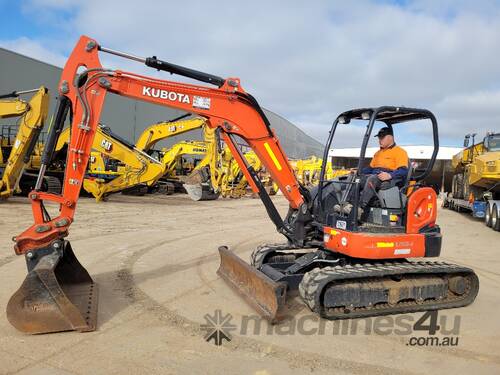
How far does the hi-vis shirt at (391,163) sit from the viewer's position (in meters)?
5.78

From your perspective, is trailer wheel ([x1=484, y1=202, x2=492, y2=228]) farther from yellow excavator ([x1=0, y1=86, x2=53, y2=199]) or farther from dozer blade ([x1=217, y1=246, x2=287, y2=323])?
yellow excavator ([x1=0, y1=86, x2=53, y2=199])


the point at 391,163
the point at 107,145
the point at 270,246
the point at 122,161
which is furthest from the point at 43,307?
the point at 122,161

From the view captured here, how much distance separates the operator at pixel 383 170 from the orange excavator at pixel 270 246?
0.13 meters

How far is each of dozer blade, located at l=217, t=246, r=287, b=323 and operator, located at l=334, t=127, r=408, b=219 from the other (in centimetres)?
135

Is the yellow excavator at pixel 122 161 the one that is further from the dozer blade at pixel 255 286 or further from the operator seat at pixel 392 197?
the operator seat at pixel 392 197

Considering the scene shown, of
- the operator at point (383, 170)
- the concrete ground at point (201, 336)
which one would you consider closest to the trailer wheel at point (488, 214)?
→ the concrete ground at point (201, 336)

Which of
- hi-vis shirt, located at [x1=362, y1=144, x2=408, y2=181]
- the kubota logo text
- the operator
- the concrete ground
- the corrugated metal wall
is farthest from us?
the corrugated metal wall

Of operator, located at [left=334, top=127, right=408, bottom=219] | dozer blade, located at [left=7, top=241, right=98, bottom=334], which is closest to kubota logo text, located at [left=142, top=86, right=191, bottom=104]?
dozer blade, located at [left=7, top=241, right=98, bottom=334]

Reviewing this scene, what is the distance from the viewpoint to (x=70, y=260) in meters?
5.58

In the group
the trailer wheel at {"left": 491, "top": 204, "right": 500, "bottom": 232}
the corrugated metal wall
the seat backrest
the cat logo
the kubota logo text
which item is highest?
the corrugated metal wall

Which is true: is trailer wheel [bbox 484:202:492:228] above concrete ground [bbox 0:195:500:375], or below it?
above

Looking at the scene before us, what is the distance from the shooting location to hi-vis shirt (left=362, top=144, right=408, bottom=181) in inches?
227

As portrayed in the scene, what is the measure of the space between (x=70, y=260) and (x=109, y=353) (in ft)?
6.45

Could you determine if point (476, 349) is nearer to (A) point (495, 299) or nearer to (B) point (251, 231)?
(A) point (495, 299)
